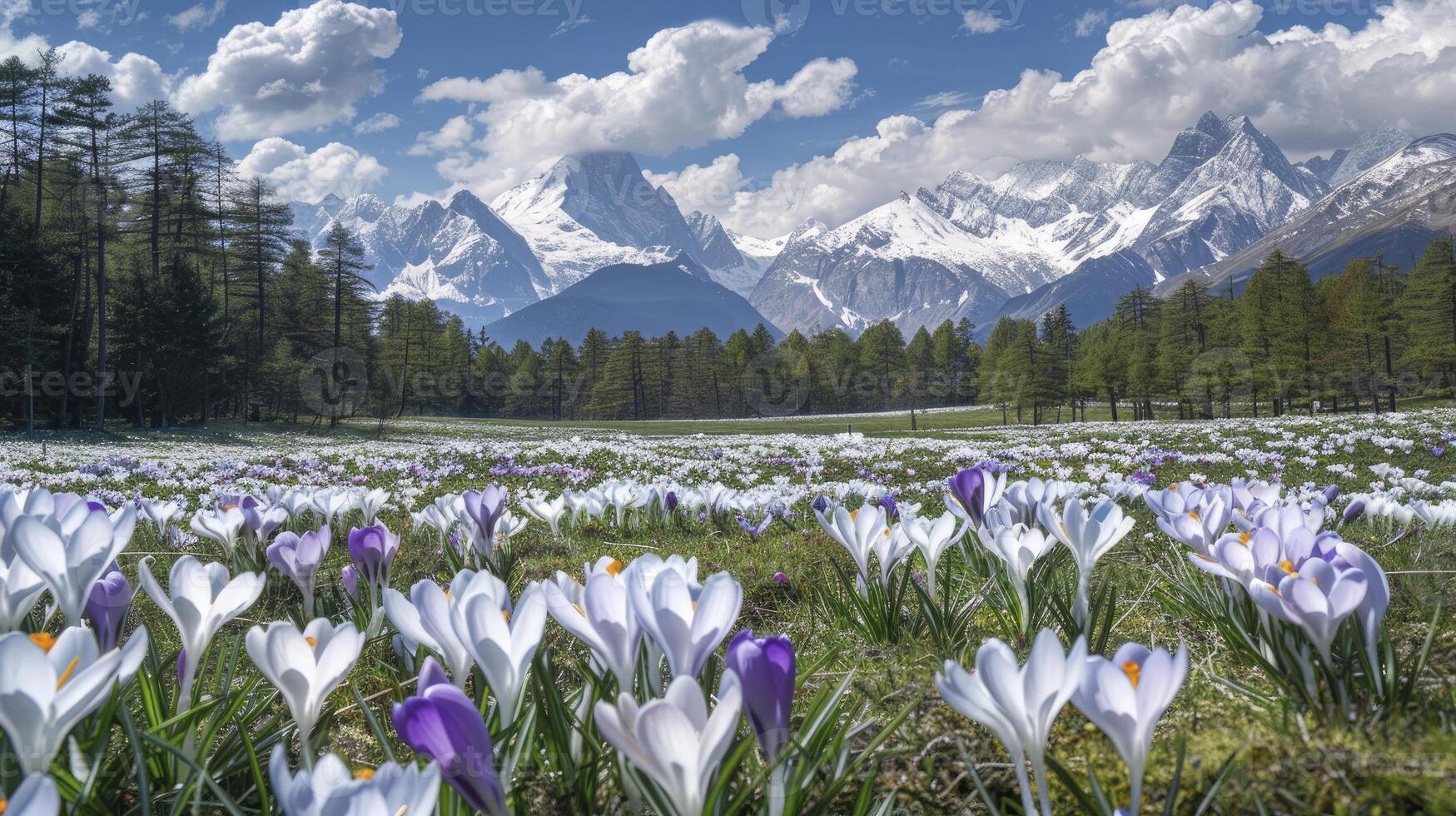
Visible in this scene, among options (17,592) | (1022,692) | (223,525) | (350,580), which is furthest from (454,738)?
(223,525)

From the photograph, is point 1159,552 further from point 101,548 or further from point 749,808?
point 101,548

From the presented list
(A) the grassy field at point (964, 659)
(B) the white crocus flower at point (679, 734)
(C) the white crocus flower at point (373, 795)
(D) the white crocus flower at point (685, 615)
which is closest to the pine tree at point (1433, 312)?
(A) the grassy field at point (964, 659)

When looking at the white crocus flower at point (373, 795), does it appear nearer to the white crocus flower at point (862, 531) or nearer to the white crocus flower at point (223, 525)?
the white crocus flower at point (862, 531)

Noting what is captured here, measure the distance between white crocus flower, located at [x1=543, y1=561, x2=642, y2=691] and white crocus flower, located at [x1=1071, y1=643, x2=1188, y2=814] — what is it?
0.74 metres

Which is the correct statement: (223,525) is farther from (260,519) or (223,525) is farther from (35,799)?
(35,799)

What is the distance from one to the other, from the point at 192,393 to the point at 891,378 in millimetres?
75824

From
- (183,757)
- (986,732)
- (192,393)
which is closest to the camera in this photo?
(183,757)

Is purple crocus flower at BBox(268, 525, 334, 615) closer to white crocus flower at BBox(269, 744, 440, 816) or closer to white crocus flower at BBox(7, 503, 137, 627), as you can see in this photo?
white crocus flower at BBox(7, 503, 137, 627)

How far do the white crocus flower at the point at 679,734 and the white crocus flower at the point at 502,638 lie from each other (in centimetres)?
30

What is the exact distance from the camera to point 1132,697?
112 cm

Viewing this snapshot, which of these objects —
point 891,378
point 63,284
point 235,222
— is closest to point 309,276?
point 235,222

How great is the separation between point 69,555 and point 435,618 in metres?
1.00

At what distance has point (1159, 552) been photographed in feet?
14.4

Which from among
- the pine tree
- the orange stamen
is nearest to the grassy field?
the orange stamen
